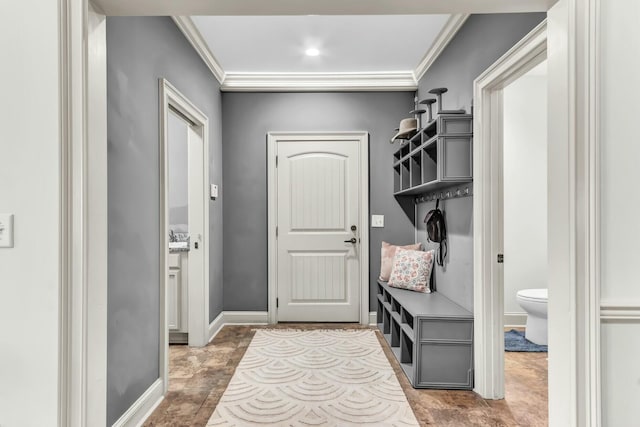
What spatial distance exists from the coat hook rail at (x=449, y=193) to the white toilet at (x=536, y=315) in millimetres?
1217

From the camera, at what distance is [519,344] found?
3.27m

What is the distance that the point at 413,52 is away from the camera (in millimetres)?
3379

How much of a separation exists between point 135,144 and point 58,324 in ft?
3.82

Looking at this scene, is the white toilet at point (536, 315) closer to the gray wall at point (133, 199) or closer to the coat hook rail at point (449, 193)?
the coat hook rail at point (449, 193)

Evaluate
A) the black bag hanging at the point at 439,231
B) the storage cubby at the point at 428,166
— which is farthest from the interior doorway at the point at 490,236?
the black bag hanging at the point at 439,231

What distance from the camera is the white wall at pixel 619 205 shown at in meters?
1.23

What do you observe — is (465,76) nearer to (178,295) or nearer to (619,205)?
(619,205)

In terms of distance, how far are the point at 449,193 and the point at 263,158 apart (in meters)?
2.05

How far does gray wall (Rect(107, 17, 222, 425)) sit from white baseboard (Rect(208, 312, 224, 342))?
119 centimetres

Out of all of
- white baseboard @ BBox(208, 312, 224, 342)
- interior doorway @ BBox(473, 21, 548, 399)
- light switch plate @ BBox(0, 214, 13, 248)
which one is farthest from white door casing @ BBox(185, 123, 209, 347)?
interior doorway @ BBox(473, 21, 548, 399)

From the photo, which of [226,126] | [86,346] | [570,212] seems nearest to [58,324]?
[86,346]

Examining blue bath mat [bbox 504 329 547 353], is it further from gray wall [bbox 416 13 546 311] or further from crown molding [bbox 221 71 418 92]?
crown molding [bbox 221 71 418 92]

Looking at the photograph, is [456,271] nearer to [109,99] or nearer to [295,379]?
[295,379]

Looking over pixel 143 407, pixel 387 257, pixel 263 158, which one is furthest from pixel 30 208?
pixel 387 257
